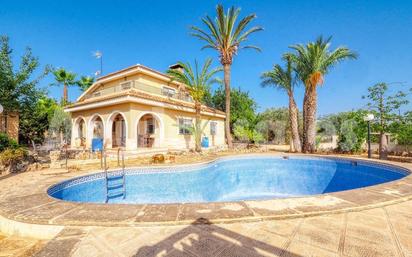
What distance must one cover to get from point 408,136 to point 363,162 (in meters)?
6.99

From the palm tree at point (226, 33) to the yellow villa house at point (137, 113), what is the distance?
4.67 m

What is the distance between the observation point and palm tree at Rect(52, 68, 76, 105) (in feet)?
88.1

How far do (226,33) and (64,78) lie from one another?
78.0 feet

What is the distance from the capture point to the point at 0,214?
141 inches

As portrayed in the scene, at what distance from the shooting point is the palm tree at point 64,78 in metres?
26.8

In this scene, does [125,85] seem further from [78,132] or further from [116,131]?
[78,132]

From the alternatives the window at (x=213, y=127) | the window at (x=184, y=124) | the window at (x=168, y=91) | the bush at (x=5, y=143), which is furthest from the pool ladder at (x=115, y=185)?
the window at (x=213, y=127)

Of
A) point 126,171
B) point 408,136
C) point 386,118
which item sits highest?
point 386,118

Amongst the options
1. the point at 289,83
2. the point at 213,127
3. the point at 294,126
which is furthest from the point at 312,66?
the point at 213,127

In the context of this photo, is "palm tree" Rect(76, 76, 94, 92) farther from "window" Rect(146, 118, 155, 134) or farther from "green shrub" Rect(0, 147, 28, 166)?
"green shrub" Rect(0, 147, 28, 166)

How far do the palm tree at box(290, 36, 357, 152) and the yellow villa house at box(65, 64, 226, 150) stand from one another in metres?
8.16

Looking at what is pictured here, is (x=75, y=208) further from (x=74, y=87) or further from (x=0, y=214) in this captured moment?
(x=74, y=87)

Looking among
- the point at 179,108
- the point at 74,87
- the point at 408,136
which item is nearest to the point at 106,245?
the point at 179,108

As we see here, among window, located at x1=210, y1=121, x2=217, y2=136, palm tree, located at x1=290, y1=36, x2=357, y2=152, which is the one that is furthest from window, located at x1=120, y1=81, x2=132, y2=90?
palm tree, located at x1=290, y1=36, x2=357, y2=152
